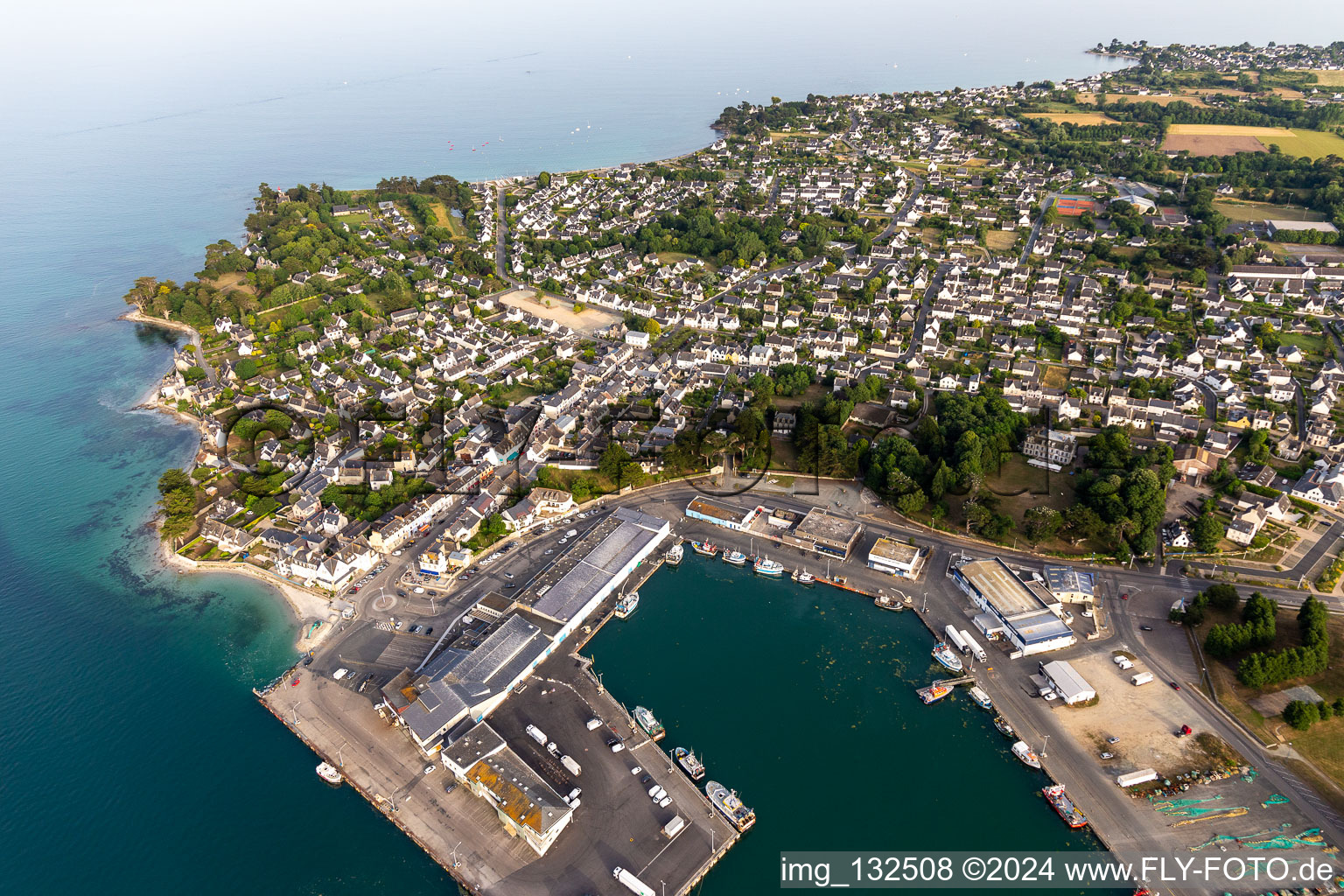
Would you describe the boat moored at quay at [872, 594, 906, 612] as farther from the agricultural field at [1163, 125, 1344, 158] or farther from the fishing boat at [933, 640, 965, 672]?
the agricultural field at [1163, 125, 1344, 158]

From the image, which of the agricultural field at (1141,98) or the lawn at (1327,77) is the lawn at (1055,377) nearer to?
the agricultural field at (1141,98)

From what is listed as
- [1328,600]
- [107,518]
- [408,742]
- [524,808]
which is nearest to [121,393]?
[107,518]

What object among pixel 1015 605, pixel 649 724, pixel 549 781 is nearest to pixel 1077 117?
pixel 1015 605

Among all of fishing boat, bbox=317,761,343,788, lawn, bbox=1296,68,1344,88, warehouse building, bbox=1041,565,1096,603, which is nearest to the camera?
fishing boat, bbox=317,761,343,788

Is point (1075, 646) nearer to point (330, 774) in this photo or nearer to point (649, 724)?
point (649, 724)

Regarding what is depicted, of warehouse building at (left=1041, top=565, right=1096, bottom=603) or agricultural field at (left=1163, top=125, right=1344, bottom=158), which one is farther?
agricultural field at (left=1163, top=125, right=1344, bottom=158)

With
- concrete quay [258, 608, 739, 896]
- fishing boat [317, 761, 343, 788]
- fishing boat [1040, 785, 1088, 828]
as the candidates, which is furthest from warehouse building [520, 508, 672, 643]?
fishing boat [1040, 785, 1088, 828]
